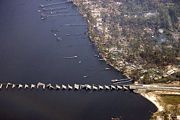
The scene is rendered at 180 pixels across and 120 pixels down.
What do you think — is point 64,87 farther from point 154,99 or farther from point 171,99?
point 171,99

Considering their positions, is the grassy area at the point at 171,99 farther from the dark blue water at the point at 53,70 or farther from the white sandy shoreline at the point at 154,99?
the dark blue water at the point at 53,70

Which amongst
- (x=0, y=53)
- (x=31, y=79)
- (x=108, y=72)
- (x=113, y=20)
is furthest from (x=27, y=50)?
(x=113, y=20)

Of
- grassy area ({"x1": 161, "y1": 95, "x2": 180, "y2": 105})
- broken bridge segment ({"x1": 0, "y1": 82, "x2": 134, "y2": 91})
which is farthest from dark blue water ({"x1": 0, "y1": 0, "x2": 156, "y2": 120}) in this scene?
grassy area ({"x1": 161, "y1": 95, "x2": 180, "y2": 105})

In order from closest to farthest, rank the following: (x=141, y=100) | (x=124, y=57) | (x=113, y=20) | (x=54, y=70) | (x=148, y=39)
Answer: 1. (x=141, y=100)
2. (x=54, y=70)
3. (x=124, y=57)
4. (x=148, y=39)
5. (x=113, y=20)

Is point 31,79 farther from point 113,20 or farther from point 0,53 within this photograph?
point 113,20

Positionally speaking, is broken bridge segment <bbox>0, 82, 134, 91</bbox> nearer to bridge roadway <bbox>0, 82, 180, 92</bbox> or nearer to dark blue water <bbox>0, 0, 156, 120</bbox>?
bridge roadway <bbox>0, 82, 180, 92</bbox>
